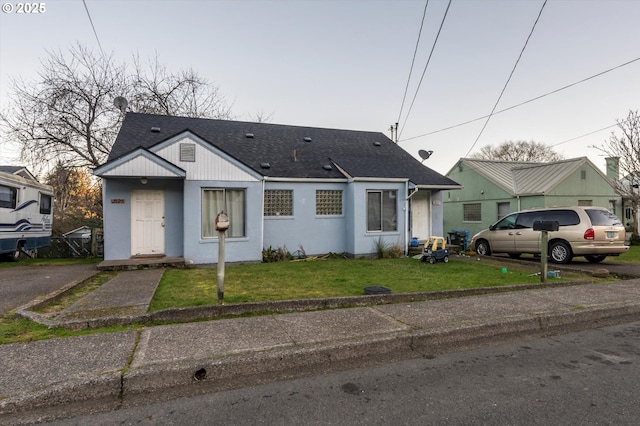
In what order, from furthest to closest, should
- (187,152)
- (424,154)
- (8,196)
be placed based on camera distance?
(424,154), (8,196), (187,152)

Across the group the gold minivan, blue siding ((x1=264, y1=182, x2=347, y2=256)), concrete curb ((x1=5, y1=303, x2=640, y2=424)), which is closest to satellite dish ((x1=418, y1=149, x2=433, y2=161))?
the gold minivan

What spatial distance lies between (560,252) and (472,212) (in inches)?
436

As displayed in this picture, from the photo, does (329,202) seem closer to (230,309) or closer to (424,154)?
(424,154)

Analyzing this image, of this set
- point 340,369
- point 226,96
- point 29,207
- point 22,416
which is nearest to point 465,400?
point 340,369

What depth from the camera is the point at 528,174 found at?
68.8ft

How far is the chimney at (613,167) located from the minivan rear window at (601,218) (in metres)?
12.8

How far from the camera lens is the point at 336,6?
495 inches

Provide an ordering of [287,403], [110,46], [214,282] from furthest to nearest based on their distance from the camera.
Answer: [110,46]
[214,282]
[287,403]

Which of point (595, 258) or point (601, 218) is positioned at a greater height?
point (601, 218)

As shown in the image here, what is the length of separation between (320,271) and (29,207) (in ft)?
37.7

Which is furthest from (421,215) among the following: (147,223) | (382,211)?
(147,223)

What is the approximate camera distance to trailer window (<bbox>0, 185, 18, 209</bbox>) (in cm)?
Answer: 1092

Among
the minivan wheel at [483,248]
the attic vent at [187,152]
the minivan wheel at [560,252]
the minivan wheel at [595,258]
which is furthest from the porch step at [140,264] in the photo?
the minivan wheel at [595,258]

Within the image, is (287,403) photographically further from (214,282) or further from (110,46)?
(110,46)
